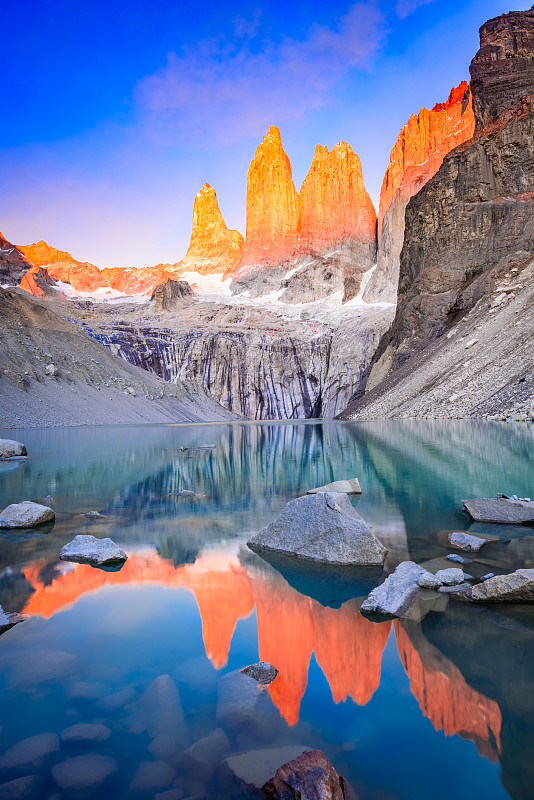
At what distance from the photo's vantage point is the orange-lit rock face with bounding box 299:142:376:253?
133 m

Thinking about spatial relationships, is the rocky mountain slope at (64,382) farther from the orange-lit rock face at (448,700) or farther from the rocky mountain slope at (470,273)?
the orange-lit rock face at (448,700)

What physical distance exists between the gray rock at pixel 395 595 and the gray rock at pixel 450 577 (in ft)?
0.59

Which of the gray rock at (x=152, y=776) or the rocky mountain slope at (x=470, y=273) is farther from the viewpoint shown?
the rocky mountain slope at (x=470, y=273)

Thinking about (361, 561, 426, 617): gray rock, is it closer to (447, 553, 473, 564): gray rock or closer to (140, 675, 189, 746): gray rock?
(447, 553, 473, 564): gray rock

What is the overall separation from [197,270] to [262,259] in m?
34.1

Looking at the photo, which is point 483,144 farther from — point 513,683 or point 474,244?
point 513,683

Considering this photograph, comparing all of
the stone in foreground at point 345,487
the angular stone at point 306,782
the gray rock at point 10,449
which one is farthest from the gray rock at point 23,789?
the gray rock at point 10,449

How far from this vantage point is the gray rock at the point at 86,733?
8.67 feet

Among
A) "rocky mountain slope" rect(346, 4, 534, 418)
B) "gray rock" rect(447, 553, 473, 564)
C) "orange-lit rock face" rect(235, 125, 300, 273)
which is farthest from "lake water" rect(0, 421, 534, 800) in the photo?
"orange-lit rock face" rect(235, 125, 300, 273)

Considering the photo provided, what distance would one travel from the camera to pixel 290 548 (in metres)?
6.07

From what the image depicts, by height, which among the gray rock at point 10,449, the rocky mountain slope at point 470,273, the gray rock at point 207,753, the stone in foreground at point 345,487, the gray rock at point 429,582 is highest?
the rocky mountain slope at point 470,273

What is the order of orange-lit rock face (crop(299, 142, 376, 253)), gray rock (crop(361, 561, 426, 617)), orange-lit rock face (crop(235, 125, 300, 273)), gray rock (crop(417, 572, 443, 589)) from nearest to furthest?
gray rock (crop(361, 561, 426, 617)) < gray rock (crop(417, 572, 443, 589)) < orange-lit rock face (crop(299, 142, 376, 253)) < orange-lit rock face (crop(235, 125, 300, 273))

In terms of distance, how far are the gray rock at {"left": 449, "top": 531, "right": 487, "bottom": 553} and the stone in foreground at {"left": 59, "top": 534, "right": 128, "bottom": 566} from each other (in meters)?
4.09

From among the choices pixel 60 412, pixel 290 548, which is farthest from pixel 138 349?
pixel 290 548
